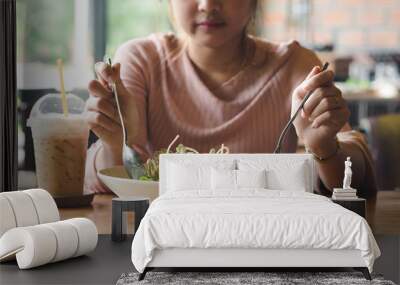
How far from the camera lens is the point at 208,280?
4.83m

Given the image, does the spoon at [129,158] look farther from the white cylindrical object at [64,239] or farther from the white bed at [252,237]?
the white bed at [252,237]

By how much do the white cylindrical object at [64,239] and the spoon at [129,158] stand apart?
1.19 meters

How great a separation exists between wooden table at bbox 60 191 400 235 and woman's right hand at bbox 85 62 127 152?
49cm

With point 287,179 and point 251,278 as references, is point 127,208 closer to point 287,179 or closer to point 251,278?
point 287,179

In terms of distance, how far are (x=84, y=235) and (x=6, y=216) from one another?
0.53 metres

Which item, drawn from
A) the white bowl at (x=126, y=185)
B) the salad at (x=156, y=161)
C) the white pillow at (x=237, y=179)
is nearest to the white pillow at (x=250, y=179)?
the white pillow at (x=237, y=179)

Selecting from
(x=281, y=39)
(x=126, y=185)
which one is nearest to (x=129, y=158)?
(x=126, y=185)

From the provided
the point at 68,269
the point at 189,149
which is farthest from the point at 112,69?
the point at 68,269

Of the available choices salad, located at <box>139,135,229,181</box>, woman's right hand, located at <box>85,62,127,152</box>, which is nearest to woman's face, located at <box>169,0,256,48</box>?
woman's right hand, located at <box>85,62,127,152</box>

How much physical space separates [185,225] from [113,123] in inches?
83.5

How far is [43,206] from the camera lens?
569 cm

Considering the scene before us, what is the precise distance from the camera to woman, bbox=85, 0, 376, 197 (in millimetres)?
6531

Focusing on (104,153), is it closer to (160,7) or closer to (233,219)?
(160,7)

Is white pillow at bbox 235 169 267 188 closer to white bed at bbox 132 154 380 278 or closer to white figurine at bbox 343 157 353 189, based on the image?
white figurine at bbox 343 157 353 189
